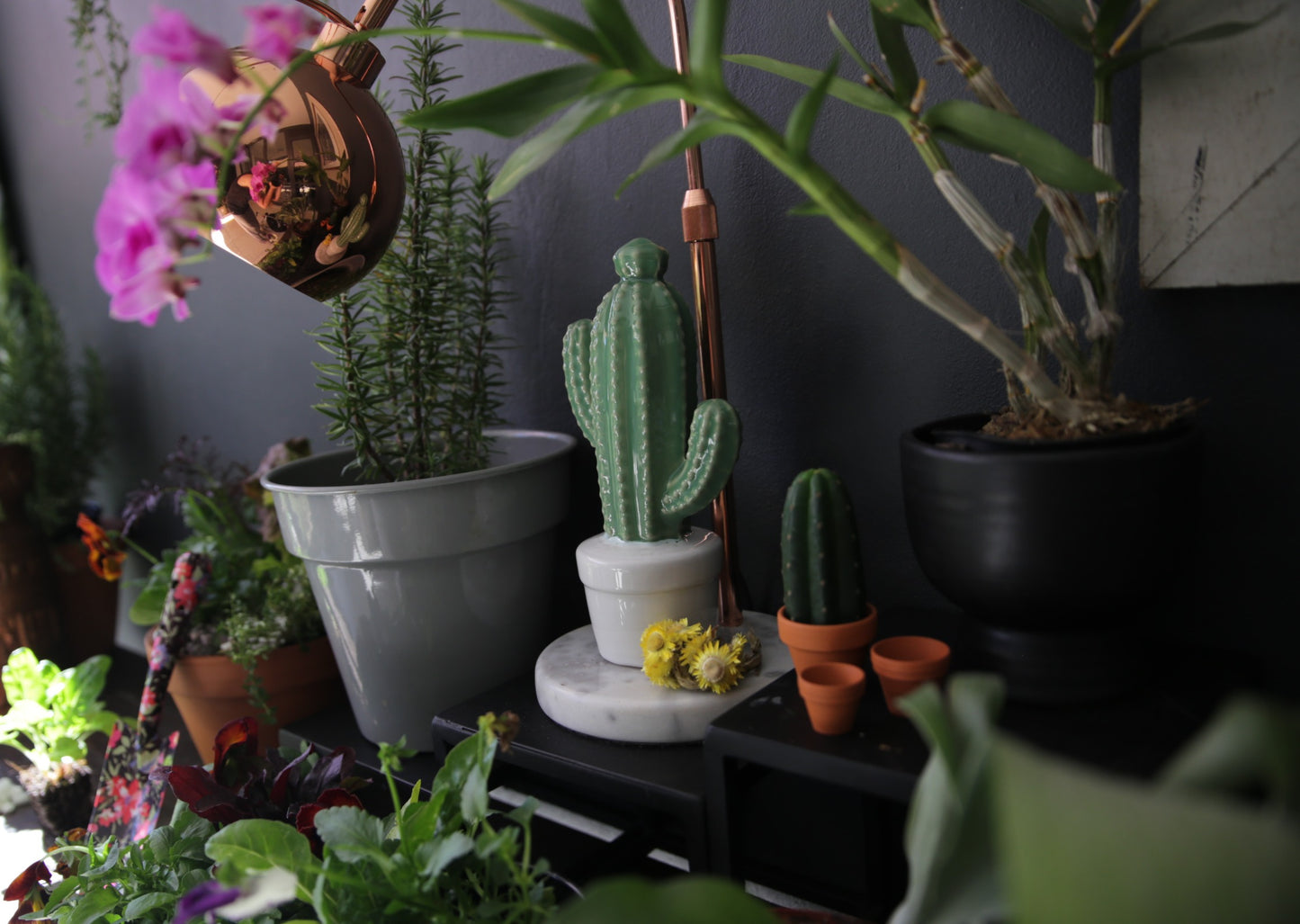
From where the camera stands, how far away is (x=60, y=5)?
182cm

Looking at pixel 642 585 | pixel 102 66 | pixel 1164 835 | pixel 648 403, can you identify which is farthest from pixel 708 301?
pixel 102 66

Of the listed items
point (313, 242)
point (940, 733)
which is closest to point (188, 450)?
point (313, 242)

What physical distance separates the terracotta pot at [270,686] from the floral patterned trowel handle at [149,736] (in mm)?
56

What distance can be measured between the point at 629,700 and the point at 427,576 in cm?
28

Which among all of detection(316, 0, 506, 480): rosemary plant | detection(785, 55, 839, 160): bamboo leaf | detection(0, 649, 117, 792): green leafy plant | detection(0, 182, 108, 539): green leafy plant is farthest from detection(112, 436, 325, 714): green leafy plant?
detection(785, 55, 839, 160): bamboo leaf

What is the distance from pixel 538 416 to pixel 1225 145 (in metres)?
0.74

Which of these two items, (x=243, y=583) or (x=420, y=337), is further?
(x=243, y=583)

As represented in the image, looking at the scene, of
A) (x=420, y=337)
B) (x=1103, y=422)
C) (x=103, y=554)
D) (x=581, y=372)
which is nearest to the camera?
(x=1103, y=422)

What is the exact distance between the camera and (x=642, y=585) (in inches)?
29.0

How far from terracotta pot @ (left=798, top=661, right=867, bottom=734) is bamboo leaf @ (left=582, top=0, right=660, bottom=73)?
0.37 m

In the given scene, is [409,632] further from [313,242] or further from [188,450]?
[188,450]

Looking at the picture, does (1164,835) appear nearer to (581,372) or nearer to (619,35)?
(619,35)

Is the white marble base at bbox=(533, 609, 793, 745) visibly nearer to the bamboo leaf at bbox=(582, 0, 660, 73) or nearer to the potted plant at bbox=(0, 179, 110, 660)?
the bamboo leaf at bbox=(582, 0, 660, 73)

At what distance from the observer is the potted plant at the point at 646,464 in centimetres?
73
